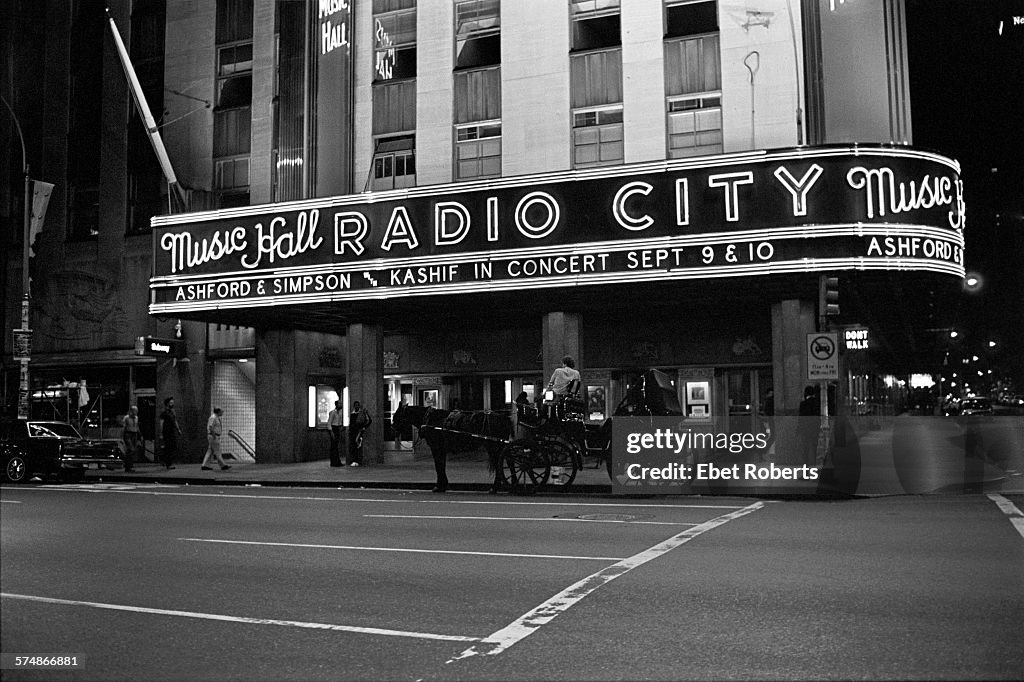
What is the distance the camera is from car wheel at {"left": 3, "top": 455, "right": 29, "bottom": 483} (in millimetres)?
11071

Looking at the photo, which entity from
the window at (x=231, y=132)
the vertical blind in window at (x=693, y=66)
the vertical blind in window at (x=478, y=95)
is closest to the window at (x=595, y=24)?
the vertical blind in window at (x=693, y=66)

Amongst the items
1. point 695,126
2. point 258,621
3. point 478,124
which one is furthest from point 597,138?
point 258,621

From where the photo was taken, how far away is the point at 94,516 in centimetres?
1220

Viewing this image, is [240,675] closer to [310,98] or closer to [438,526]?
[438,526]

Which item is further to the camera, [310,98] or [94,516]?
[310,98]

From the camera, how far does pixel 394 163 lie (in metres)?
28.5

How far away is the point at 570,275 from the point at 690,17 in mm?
8123

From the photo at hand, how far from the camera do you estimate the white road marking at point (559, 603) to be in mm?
6488

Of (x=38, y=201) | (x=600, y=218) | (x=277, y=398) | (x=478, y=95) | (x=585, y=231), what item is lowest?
(x=277, y=398)

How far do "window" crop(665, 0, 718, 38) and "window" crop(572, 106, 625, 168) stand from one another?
8.30ft

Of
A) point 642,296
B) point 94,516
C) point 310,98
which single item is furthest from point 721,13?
point 94,516

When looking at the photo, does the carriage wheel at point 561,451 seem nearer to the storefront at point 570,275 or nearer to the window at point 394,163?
the storefront at point 570,275

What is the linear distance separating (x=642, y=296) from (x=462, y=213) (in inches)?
200

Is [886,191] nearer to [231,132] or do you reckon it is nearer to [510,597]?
[510,597]
